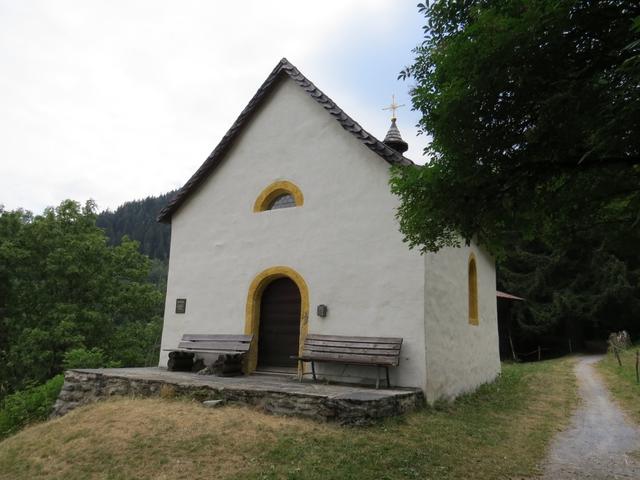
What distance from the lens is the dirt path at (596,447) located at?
5871 millimetres

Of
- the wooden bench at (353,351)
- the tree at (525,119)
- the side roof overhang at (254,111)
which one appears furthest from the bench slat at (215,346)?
the tree at (525,119)

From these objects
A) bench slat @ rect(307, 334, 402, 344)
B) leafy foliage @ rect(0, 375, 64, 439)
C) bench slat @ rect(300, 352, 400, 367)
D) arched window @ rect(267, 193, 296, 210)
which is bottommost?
leafy foliage @ rect(0, 375, 64, 439)

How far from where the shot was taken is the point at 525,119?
482 centimetres

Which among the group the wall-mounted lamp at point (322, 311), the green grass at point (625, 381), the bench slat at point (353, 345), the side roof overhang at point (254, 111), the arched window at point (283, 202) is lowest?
the green grass at point (625, 381)

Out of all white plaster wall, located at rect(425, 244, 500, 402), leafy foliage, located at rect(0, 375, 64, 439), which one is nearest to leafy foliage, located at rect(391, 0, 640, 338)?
white plaster wall, located at rect(425, 244, 500, 402)

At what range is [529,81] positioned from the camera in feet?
14.2

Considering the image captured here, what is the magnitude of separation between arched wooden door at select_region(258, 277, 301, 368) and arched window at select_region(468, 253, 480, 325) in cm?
452

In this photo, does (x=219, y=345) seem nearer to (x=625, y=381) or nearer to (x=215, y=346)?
(x=215, y=346)

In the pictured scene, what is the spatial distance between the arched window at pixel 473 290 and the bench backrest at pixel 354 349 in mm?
4155

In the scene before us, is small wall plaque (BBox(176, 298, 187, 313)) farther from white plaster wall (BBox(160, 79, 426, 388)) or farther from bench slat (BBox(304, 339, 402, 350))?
bench slat (BBox(304, 339, 402, 350))

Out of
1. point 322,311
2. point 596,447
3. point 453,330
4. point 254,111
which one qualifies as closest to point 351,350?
point 322,311

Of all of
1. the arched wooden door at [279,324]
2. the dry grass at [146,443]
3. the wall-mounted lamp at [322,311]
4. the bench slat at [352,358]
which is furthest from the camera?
the arched wooden door at [279,324]

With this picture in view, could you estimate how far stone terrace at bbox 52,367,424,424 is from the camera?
6789mm

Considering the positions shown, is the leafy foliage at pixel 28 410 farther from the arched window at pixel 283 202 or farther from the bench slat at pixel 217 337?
the arched window at pixel 283 202
